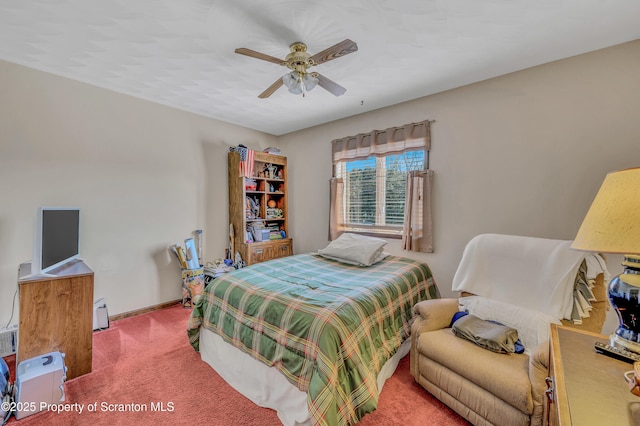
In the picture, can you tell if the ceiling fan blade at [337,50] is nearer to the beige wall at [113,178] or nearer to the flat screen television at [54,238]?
the flat screen television at [54,238]

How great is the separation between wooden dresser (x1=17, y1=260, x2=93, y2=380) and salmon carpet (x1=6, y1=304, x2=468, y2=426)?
0.70 feet

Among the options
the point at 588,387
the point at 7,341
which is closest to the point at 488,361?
the point at 588,387

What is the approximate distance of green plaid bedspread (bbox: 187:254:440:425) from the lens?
1435 millimetres

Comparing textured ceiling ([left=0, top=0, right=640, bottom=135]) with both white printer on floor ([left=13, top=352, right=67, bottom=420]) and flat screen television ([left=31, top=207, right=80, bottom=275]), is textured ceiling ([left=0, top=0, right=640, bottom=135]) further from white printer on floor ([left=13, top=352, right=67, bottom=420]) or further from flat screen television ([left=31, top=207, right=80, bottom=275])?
white printer on floor ([left=13, top=352, right=67, bottom=420])

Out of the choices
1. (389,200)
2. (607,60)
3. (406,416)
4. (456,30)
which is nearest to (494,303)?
(406,416)

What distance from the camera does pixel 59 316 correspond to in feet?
6.37

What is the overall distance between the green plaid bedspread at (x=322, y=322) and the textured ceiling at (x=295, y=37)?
1933mm

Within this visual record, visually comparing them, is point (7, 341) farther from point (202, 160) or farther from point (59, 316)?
point (202, 160)

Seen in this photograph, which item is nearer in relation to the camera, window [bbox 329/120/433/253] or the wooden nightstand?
the wooden nightstand

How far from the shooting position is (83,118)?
2.70 m

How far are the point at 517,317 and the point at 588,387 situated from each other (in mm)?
1029

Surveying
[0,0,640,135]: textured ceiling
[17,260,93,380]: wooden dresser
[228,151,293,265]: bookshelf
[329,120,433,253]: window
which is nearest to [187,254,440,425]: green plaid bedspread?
[329,120,433,253]: window

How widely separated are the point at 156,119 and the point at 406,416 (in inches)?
156


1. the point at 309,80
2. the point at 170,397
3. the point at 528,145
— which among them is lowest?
the point at 170,397
